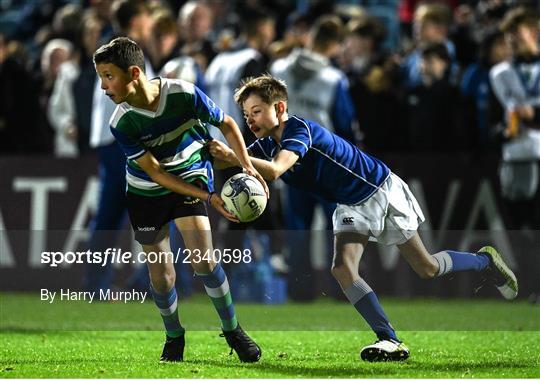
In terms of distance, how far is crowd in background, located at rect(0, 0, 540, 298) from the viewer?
13195 millimetres

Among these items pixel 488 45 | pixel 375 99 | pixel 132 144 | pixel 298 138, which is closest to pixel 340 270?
pixel 298 138

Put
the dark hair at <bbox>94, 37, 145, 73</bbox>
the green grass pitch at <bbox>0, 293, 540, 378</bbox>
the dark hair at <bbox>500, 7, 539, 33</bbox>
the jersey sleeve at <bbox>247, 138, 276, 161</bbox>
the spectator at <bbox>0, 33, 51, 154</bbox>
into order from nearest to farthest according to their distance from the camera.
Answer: the green grass pitch at <bbox>0, 293, 540, 378</bbox>
the dark hair at <bbox>94, 37, 145, 73</bbox>
the jersey sleeve at <bbox>247, 138, 276, 161</bbox>
the dark hair at <bbox>500, 7, 539, 33</bbox>
the spectator at <bbox>0, 33, 51, 154</bbox>

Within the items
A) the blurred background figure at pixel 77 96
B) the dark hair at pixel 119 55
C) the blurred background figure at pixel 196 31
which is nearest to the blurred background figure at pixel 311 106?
the blurred background figure at pixel 196 31

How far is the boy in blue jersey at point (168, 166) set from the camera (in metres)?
8.38

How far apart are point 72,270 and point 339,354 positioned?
124 inches

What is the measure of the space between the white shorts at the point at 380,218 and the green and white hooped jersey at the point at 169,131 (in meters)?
0.91

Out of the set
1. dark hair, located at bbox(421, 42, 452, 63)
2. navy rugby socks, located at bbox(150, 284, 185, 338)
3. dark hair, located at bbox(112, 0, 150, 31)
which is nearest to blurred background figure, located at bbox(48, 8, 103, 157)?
dark hair, located at bbox(112, 0, 150, 31)

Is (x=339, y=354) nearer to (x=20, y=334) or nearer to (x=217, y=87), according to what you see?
(x=20, y=334)

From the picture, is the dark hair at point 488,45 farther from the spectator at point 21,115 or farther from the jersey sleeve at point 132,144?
the jersey sleeve at point 132,144

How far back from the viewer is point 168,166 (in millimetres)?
8609

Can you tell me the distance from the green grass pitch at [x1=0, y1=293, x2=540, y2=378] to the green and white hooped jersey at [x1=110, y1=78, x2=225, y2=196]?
1150 millimetres

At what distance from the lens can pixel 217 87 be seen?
1353 cm

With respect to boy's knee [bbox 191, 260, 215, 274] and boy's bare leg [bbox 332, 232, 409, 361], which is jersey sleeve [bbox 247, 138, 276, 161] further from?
boy's knee [bbox 191, 260, 215, 274]

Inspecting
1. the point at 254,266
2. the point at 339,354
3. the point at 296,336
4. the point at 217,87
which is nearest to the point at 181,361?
the point at 339,354
